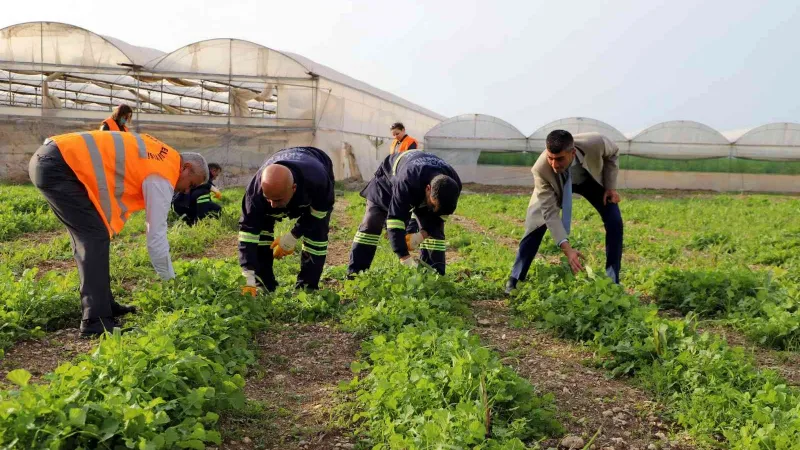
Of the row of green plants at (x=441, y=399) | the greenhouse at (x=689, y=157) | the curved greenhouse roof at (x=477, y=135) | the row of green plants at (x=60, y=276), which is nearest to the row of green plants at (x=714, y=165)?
the greenhouse at (x=689, y=157)

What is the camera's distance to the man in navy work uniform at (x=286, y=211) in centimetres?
465

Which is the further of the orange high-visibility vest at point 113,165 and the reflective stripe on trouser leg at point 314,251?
the reflective stripe on trouser leg at point 314,251

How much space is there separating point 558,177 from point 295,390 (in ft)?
9.45

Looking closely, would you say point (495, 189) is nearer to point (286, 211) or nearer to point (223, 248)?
point (223, 248)

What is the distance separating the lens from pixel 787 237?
9.06 meters

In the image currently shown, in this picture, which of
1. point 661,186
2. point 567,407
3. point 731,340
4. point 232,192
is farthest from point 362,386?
point 661,186

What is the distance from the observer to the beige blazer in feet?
17.6

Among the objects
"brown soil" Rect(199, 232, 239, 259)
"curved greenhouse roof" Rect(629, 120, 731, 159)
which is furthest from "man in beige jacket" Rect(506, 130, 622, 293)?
"curved greenhouse roof" Rect(629, 120, 731, 159)

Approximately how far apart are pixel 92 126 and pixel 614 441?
16.0m

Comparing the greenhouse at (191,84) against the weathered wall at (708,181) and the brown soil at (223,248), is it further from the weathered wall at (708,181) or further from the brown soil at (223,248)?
the weathered wall at (708,181)

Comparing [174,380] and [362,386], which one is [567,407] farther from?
[174,380]

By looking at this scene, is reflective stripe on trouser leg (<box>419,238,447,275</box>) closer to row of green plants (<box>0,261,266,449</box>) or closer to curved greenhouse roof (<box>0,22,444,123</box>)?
row of green plants (<box>0,261,266,449</box>)

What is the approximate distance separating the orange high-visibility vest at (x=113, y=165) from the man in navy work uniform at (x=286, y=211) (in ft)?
2.36

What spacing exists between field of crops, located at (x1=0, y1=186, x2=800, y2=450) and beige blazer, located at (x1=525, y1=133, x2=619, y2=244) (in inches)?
17.7
